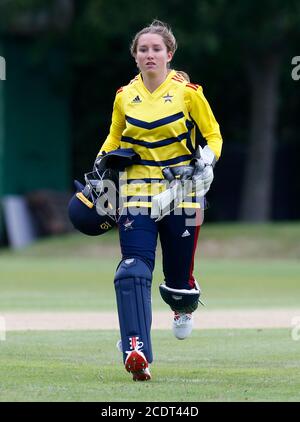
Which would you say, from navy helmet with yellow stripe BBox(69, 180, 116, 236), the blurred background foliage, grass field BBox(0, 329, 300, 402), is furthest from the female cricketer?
the blurred background foliage

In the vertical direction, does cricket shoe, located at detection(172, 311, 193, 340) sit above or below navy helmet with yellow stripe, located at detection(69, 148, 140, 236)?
below

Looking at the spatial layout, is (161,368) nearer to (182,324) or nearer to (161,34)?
(182,324)

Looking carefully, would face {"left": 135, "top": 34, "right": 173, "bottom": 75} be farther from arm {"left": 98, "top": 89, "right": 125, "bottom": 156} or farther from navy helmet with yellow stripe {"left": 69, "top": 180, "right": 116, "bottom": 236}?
navy helmet with yellow stripe {"left": 69, "top": 180, "right": 116, "bottom": 236}

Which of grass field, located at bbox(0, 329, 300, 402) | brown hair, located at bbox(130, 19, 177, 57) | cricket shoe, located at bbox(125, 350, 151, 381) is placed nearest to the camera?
grass field, located at bbox(0, 329, 300, 402)

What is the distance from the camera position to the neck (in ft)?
25.2

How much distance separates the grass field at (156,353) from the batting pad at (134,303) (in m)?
0.24

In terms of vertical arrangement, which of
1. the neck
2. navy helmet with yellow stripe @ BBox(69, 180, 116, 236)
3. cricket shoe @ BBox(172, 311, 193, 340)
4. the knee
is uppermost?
the neck

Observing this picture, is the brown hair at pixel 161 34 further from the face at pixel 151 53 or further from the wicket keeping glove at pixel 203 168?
the wicket keeping glove at pixel 203 168

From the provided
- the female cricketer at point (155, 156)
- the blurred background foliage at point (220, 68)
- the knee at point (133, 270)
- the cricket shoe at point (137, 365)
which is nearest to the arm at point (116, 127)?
the female cricketer at point (155, 156)

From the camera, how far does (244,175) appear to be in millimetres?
32531

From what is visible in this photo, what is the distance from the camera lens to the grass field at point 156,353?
22.1ft

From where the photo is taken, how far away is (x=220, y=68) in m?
30.1

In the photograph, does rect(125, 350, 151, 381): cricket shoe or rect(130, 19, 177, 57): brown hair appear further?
rect(130, 19, 177, 57): brown hair

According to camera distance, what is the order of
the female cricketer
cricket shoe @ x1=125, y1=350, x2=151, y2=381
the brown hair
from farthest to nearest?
the brown hair, the female cricketer, cricket shoe @ x1=125, y1=350, x2=151, y2=381
